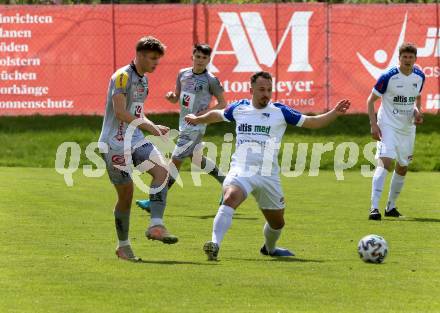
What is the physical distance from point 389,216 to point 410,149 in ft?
3.55

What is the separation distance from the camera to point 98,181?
2255cm

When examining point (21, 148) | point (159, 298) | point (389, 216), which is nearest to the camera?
point (159, 298)

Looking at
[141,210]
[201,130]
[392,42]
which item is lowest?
[141,210]

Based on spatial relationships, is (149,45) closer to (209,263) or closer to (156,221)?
(156,221)

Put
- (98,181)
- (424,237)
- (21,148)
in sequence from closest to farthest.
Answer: (424,237), (98,181), (21,148)

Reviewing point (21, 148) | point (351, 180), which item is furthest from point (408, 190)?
point (21, 148)

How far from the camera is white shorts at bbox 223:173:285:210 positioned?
449 inches

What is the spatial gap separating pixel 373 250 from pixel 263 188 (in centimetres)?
121

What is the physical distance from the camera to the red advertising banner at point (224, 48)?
92.1 feet

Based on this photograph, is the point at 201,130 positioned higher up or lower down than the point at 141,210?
higher up

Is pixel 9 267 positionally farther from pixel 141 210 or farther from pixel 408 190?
pixel 408 190

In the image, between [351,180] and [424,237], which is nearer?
[424,237]

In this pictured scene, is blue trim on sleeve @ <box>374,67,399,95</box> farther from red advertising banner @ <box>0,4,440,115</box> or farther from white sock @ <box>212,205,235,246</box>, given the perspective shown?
red advertising banner @ <box>0,4,440,115</box>

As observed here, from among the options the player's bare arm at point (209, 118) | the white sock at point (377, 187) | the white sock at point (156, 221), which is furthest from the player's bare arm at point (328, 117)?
the white sock at point (377, 187)
